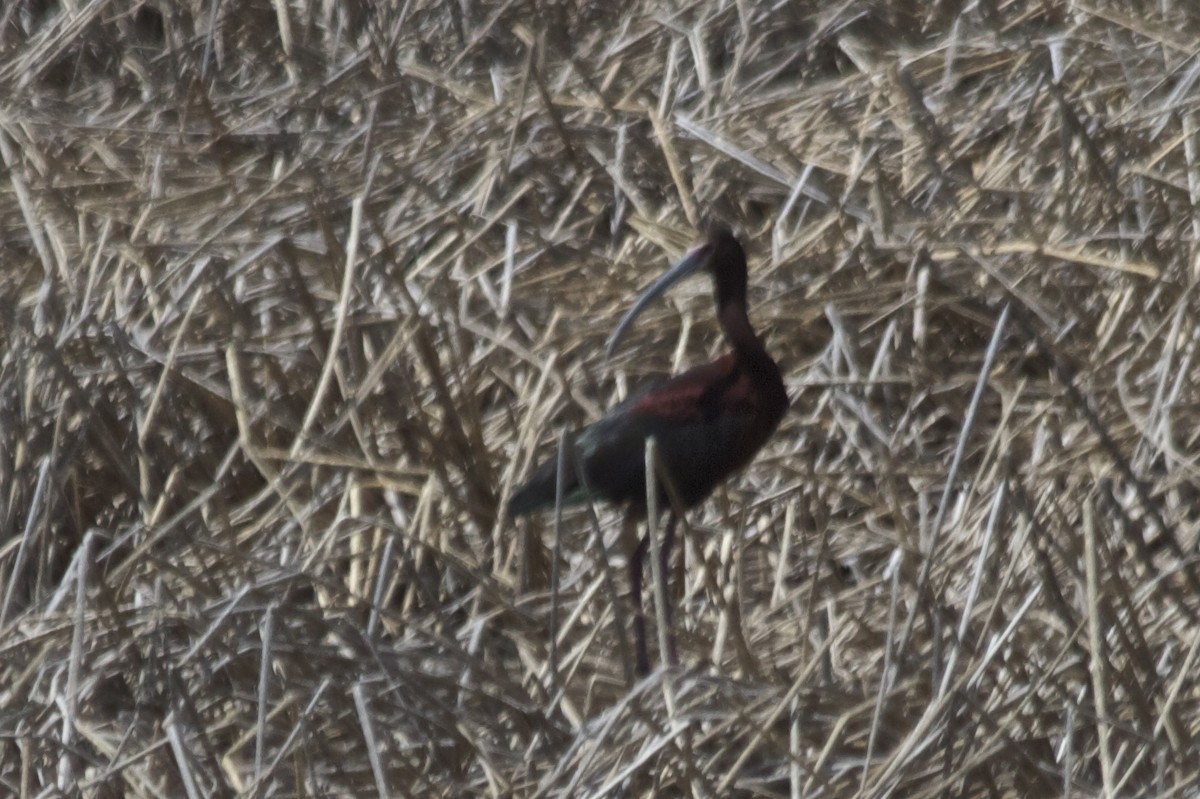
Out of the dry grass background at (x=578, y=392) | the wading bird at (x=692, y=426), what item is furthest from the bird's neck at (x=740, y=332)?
the dry grass background at (x=578, y=392)

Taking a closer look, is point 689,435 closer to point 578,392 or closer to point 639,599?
point 639,599

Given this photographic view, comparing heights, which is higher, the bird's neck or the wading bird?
the bird's neck

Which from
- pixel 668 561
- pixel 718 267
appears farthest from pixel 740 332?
pixel 668 561

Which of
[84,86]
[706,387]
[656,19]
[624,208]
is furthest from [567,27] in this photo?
[706,387]

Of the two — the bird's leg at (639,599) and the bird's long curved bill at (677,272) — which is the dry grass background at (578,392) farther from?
the bird's long curved bill at (677,272)

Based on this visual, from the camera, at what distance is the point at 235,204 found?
4.53m

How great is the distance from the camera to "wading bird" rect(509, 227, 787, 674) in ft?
11.5

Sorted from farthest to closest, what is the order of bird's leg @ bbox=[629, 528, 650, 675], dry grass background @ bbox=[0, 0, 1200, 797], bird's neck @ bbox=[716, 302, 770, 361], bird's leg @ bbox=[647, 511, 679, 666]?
bird's neck @ bbox=[716, 302, 770, 361] → bird's leg @ bbox=[629, 528, 650, 675] → bird's leg @ bbox=[647, 511, 679, 666] → dry grass background @ bbox=[0, 0, 1200, 797]

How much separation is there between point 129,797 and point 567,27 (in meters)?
2.73

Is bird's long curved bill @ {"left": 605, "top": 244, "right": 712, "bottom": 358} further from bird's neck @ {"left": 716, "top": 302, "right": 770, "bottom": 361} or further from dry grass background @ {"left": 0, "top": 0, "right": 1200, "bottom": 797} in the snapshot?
dry grass background @ {"left": 0, "top": 0, "right": 1200, "bottom": 797}

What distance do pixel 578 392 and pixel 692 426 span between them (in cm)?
56

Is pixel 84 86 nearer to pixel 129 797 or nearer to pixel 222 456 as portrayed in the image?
pixel 222 456

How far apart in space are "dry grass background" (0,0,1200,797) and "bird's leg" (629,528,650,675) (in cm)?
8

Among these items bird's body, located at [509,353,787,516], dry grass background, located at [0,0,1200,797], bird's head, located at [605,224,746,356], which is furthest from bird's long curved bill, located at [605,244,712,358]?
dry grass background, located at [0,0,1200,797]
